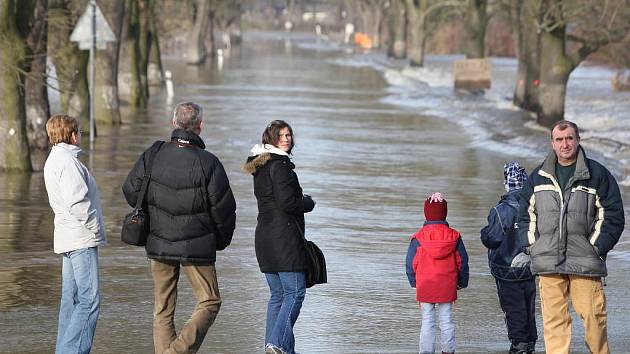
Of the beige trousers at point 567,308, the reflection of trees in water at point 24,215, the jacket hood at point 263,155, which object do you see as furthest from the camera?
the reflection of trees in water at point 24,215

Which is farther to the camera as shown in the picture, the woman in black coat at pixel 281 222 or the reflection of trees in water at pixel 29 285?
the reflection of trees in water at pixel 29 285

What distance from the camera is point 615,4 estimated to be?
34.0 metres

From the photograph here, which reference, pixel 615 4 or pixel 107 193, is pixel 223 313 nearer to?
pixel 107 193

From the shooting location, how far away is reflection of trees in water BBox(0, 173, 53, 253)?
48.0 feet

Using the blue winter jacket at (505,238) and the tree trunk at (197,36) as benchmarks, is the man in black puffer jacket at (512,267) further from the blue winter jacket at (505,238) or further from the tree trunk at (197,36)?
the tree trunk at (197,36)

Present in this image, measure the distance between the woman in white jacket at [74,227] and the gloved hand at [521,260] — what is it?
2.52 m

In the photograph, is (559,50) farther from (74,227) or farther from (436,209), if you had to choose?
(74,227)

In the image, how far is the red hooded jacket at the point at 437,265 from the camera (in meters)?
9.02

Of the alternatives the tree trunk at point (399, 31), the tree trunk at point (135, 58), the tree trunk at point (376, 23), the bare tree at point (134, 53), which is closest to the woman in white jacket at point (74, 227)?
the bare tree at point (134, 53)

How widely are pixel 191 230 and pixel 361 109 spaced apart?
106ft

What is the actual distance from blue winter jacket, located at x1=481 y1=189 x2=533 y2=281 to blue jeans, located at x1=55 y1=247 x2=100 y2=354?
7.90ft

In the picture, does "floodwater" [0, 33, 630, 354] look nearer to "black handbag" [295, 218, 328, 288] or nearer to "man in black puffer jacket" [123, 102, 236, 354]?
"black handbag" [295, 218, 328, 288]

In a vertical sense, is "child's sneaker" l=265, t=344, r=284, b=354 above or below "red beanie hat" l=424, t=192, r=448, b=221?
below

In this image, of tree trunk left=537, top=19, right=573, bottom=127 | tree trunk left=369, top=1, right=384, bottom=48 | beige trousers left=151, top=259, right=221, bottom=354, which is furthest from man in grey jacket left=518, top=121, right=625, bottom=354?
tree trunk left=369, top=1, right=384, bottom=48
